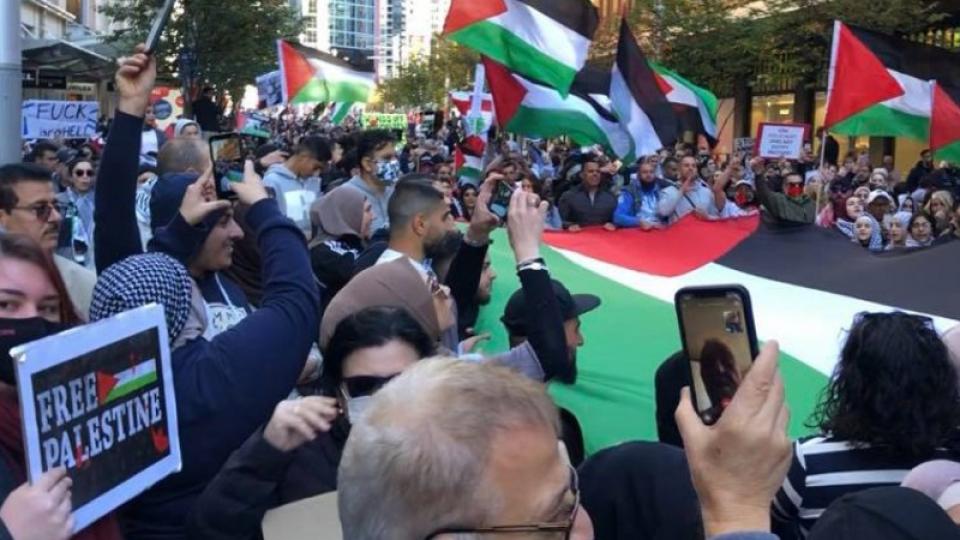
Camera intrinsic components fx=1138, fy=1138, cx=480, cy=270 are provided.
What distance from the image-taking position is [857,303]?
5473mm

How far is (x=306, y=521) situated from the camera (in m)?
2.31

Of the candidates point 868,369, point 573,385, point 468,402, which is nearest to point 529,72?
point 573,385

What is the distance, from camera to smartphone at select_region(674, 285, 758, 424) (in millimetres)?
2080

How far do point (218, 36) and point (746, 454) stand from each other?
25611 millimetres

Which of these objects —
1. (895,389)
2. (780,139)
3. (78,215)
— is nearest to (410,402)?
(895,389)

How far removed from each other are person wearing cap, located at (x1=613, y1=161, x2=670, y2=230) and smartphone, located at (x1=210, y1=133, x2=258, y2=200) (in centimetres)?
641

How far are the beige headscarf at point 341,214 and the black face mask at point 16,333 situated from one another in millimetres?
3556

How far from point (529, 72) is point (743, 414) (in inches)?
273

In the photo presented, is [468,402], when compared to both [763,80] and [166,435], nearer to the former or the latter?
[166,435]

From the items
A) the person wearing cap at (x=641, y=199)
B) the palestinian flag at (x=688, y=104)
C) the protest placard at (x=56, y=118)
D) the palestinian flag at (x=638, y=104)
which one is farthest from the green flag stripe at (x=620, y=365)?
the protest placard at (x=56, y=118)

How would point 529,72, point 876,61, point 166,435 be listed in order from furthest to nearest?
1. point 876,61
2. point 529,72
3. point 166,435

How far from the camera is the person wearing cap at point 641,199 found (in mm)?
10320

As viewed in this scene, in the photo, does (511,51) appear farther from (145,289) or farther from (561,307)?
(145,289)

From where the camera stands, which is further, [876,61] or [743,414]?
[876,61]
